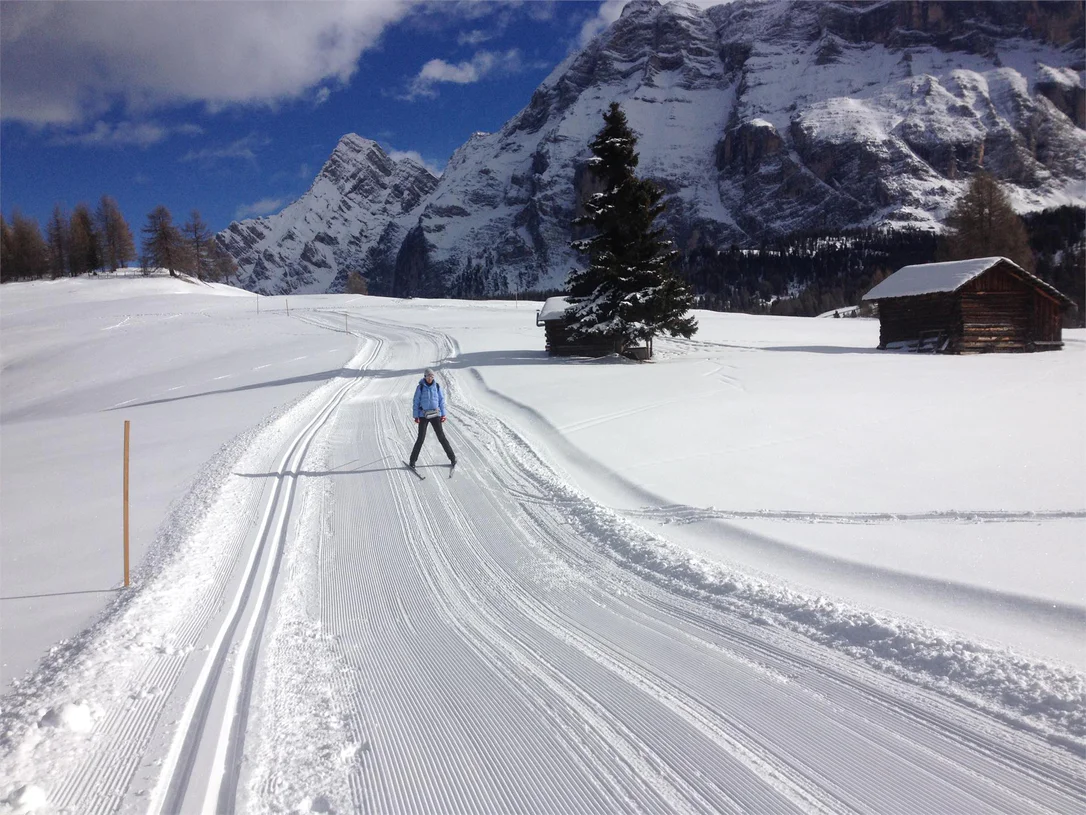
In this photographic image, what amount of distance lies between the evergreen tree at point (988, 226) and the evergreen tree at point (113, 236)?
98.9 m

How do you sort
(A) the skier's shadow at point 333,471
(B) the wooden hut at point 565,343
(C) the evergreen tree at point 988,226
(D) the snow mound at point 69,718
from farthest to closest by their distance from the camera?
(C) the evergreen tree at point 988,226, (B) the wooden hut at point 565,343, (A) the skier's shadow at point 333,471, (D) the snow mound at point 69,718

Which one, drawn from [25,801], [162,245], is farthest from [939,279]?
[162,245]

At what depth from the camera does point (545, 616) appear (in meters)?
5.03

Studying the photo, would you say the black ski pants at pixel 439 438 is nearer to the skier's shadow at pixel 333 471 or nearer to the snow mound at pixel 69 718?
the skier's shadow at pixel 333 471

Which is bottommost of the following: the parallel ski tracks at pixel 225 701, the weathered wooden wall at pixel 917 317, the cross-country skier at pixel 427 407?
the parallel ski tracks at pixel 225 701

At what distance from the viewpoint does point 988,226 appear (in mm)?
42906

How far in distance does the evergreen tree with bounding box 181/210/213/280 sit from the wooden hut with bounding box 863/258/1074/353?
83.7 metres

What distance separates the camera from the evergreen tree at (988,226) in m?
42.7

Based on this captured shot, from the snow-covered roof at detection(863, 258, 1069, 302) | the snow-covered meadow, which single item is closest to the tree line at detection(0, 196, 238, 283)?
the snow-covered meadow

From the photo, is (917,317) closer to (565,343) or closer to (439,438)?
(565,343)

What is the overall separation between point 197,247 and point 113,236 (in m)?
11.1

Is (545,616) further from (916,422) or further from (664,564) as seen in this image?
(916,422)

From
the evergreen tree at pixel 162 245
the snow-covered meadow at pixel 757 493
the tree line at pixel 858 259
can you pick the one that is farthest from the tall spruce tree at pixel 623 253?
the evergreen tree at pixel 162 245

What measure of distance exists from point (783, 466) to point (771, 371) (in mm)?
12191
